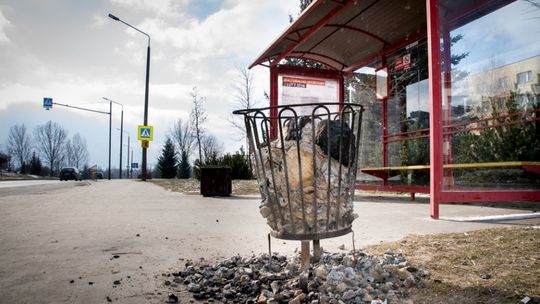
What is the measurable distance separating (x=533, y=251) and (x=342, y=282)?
1.50m

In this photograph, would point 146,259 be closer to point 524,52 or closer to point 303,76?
point 524,52

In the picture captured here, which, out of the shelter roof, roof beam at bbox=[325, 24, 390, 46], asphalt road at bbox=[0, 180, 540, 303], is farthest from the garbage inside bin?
roof beam at bbox=[325, 24, 390, 46]

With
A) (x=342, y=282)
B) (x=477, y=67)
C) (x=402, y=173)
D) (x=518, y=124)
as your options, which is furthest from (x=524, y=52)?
(x=342, y=282)

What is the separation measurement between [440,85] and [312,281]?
3.76 meters

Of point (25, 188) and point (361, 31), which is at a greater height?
point (361, 31)

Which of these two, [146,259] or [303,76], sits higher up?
[303,76]

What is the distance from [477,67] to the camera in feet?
20.0

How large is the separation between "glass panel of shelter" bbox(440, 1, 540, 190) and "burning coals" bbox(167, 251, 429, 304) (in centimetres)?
450

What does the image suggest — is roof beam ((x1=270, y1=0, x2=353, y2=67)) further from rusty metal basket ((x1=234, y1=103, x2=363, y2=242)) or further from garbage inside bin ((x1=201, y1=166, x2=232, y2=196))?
rusty metal basket ((x1=234, y1=103, x2=363, y2=242))

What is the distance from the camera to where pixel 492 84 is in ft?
19.9

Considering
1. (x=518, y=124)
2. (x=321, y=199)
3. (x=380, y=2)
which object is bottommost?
(x=321, y=199)

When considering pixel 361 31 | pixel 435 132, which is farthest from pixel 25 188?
pixel 435 132

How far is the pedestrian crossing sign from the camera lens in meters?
20.2

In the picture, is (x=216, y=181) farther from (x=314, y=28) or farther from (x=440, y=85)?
(x=440, y=85)
